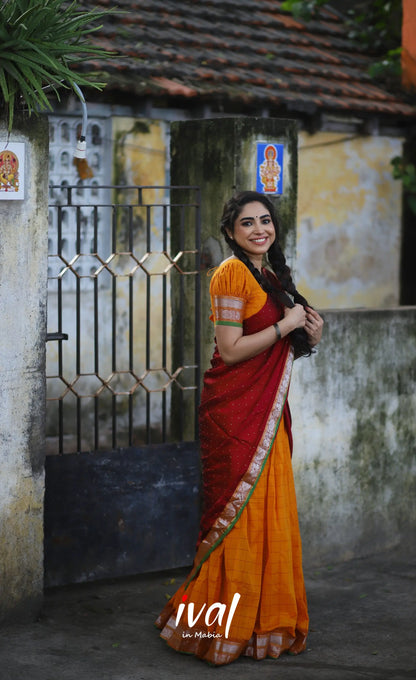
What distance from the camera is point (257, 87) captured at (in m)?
9.38

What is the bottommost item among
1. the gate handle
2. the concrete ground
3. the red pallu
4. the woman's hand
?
the concrete ground

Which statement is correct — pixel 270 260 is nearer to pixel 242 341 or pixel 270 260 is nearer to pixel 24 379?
pixel 242 341

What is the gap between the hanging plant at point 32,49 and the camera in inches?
187

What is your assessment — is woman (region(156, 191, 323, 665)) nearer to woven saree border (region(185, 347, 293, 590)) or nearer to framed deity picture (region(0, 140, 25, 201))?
woven saree border (region(185, 347, 293, 590))

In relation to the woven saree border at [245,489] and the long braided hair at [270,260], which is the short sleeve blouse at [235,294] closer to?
the long braided hair at [270,260]

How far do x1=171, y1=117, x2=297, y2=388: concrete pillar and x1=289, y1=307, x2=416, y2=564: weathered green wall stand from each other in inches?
22.5

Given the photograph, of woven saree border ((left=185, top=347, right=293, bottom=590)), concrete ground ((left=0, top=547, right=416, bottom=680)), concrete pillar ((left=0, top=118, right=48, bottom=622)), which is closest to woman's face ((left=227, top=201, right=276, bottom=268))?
woven saree border ((left=185, top=347, right=293, bottom=590))

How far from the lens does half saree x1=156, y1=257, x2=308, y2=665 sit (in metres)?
4.74

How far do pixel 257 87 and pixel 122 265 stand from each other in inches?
74.9

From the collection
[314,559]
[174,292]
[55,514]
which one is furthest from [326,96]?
[55,514]

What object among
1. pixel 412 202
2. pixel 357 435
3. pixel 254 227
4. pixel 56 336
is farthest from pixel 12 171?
pixel 412 202

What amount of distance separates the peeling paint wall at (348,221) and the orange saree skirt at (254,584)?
17.5 ft

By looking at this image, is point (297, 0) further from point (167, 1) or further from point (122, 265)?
point (122, 265)

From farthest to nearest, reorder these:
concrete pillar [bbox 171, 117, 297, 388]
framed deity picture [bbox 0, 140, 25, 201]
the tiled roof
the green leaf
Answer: the green leaf < the tiled roof < concrete pillar [bbox 171, 117, 297, 388] < framed deity picture [bbox 0, 140, 25, 201]
